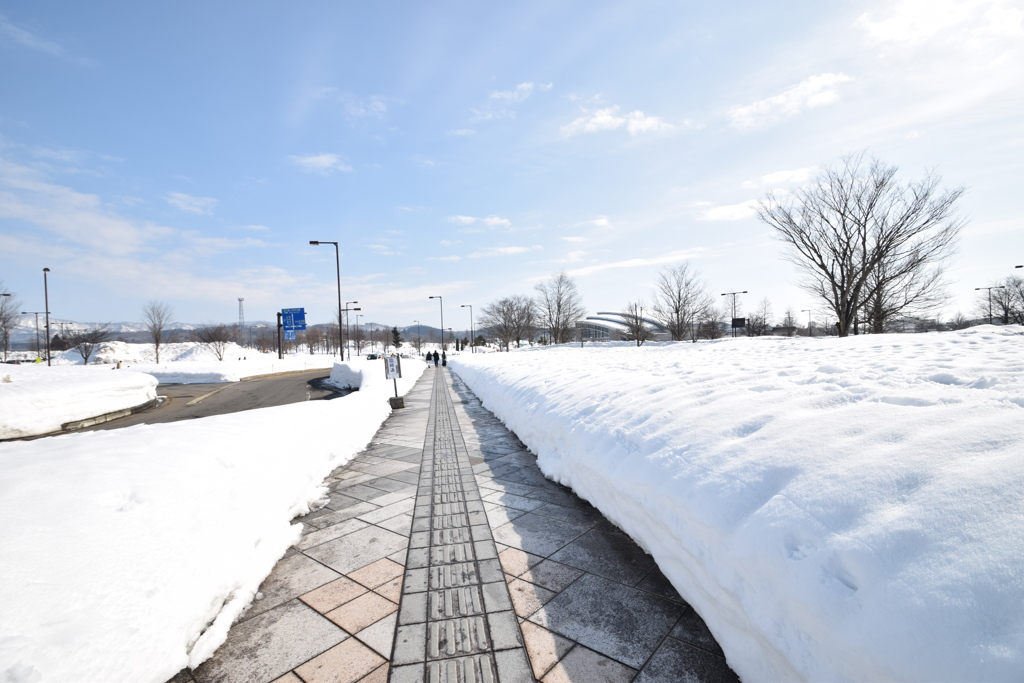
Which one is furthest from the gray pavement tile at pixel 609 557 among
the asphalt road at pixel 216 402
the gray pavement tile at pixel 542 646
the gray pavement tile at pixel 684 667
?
the asphalt road at pixel 216 402

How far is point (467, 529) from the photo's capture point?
3.84m

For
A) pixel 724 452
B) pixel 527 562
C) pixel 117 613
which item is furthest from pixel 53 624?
pixel 724 452

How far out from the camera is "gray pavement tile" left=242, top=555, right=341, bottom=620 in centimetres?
281

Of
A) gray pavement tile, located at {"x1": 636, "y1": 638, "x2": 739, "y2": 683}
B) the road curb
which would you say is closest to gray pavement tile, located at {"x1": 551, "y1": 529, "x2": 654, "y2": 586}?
gray pavement tile, located at {"x1": 636, "y1": 638, "x2": 739, "y2": 683}

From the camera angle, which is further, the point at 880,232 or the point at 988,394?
the point at 880,232

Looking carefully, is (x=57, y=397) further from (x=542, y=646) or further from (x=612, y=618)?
(x=612, y=618)

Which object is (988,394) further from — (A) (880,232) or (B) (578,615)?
(A) (880,232)

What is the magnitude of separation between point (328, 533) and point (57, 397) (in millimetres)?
12095

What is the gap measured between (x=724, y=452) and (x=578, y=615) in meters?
1.43

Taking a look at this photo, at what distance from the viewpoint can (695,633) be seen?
241 centimetres

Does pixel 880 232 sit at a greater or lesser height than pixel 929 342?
greater

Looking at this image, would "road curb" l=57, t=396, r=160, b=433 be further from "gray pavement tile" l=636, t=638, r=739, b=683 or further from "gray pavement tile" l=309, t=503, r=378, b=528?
"gray pavement tile" l=636, t=638, r=739, b=683

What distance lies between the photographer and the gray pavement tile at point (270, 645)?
2.19 m

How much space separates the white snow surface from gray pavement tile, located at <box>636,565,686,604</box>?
8.92 ft
